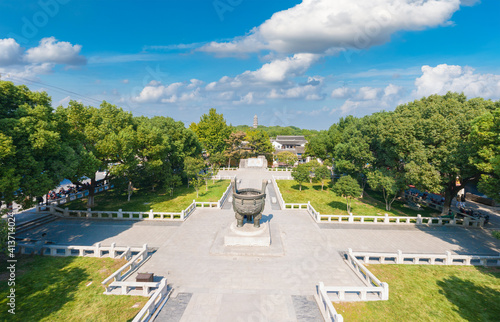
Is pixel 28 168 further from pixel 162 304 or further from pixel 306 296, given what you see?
pixel 306 296

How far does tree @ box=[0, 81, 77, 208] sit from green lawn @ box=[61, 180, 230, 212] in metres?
8.21

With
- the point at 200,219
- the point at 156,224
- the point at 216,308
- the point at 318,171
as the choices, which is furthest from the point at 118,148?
the point at 318,171

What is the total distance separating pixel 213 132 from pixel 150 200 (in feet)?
77.1

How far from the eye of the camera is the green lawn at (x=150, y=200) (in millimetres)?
22172

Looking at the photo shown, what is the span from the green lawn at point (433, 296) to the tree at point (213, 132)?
37.3 metres

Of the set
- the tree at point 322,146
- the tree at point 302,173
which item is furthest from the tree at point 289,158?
the tree at point 302,173

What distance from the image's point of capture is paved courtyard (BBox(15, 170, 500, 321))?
30.4 ft

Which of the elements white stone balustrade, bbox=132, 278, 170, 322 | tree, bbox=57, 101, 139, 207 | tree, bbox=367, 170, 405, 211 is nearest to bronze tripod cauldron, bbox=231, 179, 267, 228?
white stone balustrade, bbox=132, 278, 170, 322

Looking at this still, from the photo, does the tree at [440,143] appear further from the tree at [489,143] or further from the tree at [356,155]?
the tree at [356,155]

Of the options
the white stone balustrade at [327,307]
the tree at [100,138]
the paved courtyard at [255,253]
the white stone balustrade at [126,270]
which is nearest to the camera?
the white stone balustrade at [327,307]

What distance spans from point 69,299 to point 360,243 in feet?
50.2

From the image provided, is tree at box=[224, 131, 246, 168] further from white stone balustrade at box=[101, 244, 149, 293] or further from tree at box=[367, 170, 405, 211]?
white stone balustrade at box=[101, 244, 149, 293]

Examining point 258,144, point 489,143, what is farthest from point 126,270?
point 258,144

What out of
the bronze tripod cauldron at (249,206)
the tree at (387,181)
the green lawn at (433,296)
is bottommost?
the green lawn at (433,296)
